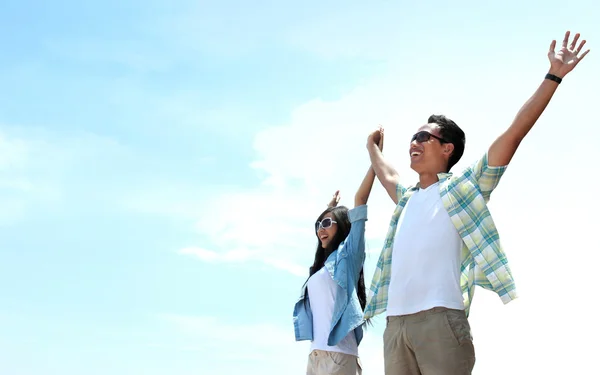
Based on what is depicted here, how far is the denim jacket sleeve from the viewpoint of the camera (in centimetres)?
711

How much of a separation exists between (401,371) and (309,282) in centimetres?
289

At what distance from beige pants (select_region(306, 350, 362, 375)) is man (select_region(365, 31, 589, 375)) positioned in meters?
1.56

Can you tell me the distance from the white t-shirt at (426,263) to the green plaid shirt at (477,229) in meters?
0.09

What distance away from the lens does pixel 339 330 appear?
22.9ft

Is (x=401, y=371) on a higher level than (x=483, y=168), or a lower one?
lower

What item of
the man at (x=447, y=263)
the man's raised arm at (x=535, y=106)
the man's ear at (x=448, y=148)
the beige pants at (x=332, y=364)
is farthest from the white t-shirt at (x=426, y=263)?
the beige pants at (x=332, y=364)

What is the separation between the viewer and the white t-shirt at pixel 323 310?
700 centimetres

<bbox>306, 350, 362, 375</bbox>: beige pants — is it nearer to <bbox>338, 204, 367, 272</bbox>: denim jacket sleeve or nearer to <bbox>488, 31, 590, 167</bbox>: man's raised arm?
<bbox>338, 204, 367, 272</bbox>: denim jacket sleeve

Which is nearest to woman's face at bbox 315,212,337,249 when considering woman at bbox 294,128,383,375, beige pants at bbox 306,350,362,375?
woman at bbox 294,128,383,375

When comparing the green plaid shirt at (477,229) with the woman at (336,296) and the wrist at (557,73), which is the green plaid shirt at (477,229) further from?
the woman at (336,296)

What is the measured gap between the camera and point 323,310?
7285 mm

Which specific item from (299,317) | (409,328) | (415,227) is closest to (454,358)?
(409,328)

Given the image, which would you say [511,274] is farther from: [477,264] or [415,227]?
[415,227]

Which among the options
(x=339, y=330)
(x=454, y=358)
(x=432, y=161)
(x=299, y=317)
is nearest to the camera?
(x=454, y=358)
